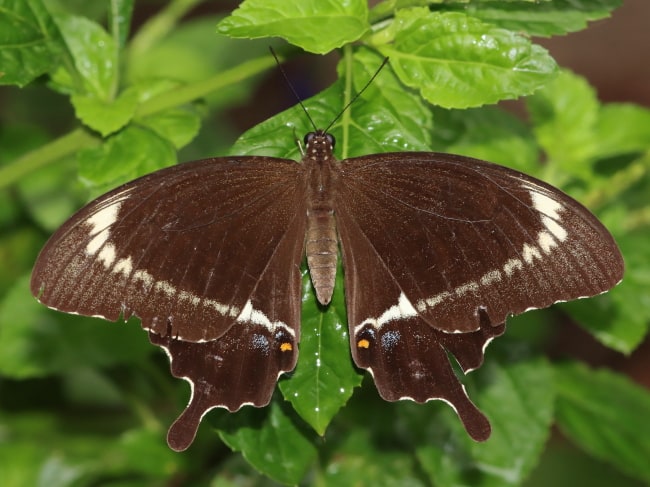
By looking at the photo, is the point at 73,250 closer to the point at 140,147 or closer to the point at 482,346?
the point at 140,147

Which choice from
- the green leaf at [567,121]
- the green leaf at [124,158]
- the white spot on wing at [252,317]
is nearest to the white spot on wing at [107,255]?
the green leaf at [124,158]

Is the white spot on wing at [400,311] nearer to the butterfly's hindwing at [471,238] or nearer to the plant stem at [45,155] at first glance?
the butterfly's hindwing at [471,238]

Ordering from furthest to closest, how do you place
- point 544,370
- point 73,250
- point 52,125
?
point 52,125, point 544,370, point 73,250

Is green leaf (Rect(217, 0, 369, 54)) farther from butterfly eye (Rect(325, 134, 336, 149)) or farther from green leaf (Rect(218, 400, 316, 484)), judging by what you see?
green leaf (Rect(218, 400, 316, 484))

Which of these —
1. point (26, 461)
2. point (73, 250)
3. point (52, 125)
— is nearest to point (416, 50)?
point (73, 250)

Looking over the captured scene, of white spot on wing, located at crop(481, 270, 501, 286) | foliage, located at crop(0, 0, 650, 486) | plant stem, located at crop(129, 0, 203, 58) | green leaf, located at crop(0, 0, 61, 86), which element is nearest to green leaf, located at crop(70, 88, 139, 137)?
foliage, located at crop(0, 0, 650, 486)

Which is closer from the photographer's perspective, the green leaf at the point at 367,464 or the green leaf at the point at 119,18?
the green leaf at the point at 119,18

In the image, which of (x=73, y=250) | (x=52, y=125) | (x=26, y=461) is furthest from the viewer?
(x=52, y=125)
